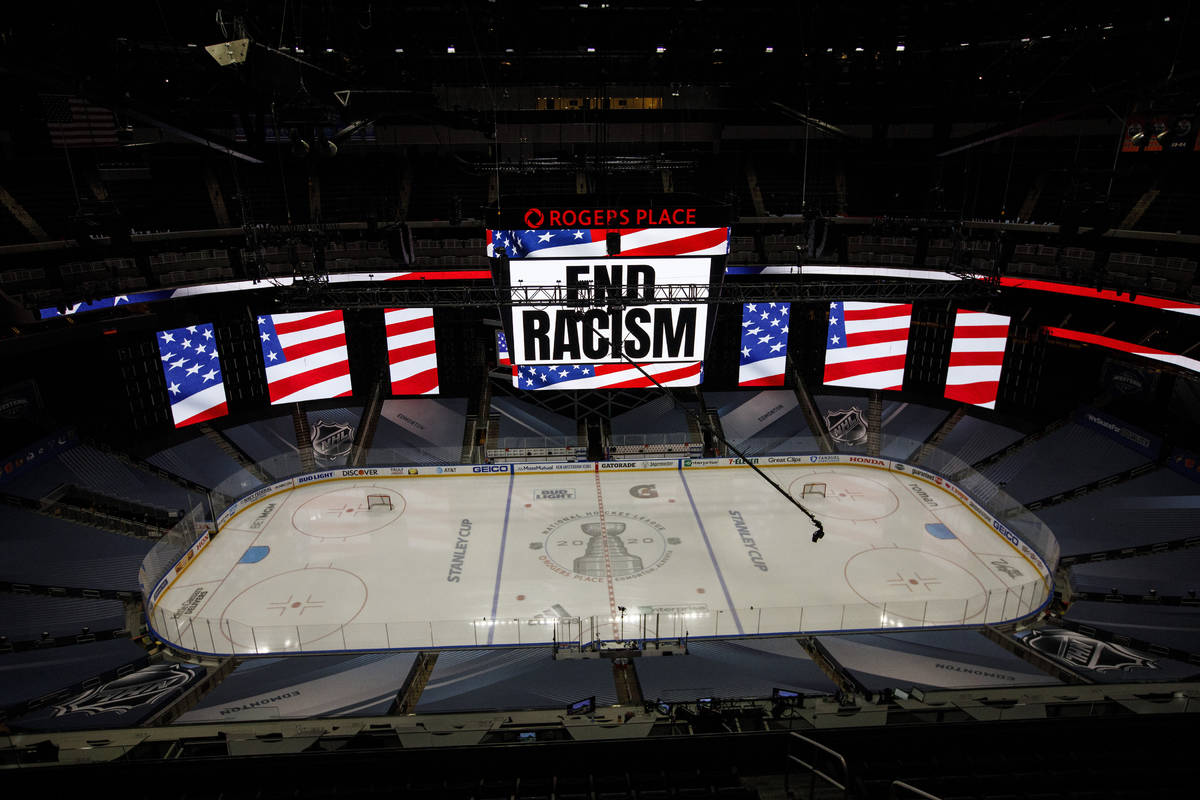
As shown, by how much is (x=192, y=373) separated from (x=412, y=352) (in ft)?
23.3

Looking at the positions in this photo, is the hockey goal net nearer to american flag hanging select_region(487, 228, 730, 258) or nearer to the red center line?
the red center line

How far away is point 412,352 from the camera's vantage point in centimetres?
2397

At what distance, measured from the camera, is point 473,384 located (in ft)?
81.4

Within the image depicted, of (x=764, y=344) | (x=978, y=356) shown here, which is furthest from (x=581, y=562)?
(x=978, y=356)

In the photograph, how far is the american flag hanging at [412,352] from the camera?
23.5 m

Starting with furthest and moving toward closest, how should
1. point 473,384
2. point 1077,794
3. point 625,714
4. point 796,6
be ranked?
1. point 473,384
2. point 796,6
3. point 625,714
4. point 1077,794

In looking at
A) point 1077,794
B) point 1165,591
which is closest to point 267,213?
point 1077,794

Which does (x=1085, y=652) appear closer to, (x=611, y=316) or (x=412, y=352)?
(x=611, y=316)

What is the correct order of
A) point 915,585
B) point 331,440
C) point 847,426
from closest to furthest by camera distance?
point 915,585 → point 331,440 → point 847,426

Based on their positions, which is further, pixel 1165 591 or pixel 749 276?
pixel 749 276

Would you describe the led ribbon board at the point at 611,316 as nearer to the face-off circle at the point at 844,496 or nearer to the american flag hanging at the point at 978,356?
the face-off circle at the point at 844,496

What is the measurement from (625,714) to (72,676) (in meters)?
10.8

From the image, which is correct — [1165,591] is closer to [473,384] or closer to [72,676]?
[473,384]

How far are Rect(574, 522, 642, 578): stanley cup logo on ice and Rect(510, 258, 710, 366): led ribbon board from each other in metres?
4.51
